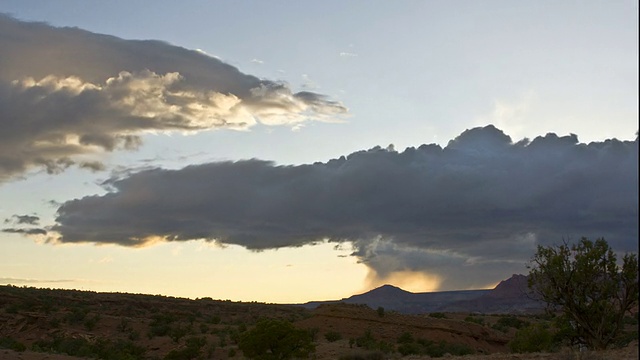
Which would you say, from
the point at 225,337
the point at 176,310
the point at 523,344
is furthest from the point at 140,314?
the point at 523,344

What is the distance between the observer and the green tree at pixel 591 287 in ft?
105

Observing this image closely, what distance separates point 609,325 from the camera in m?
33.1

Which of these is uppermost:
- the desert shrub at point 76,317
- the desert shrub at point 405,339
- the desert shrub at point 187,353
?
the desert shrub at point 76,317

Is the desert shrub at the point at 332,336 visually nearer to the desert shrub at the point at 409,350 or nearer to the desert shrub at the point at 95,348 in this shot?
the desert shrub at the point at 409,350

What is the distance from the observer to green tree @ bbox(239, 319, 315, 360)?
1479 inches

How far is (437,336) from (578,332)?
27.9 metres

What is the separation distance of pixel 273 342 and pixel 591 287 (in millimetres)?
17056

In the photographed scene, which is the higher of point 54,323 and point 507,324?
point 54,323

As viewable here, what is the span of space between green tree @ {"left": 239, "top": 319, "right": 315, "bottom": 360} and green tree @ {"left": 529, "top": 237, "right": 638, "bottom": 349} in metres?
13.5

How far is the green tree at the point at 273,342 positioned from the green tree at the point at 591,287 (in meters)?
13.5

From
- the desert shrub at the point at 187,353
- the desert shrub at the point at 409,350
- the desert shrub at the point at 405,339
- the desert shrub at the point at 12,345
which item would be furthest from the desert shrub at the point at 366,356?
the desert shrub at the point at 405,339

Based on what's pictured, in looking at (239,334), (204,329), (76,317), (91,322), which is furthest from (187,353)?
(76,317)

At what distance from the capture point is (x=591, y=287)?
32406 millimetres

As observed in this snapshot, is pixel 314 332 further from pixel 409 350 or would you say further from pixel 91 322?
pixel 91 322
